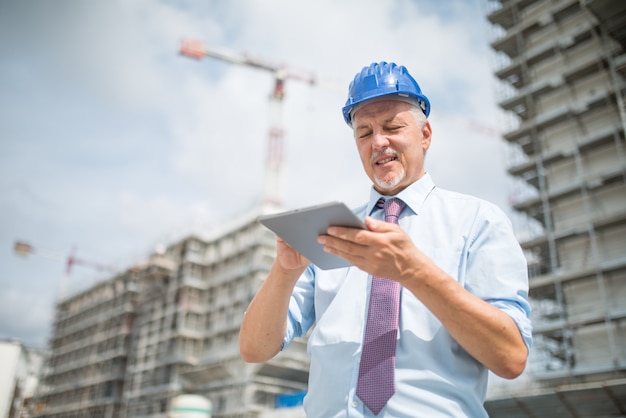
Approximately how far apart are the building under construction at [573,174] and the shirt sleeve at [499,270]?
67.3ft

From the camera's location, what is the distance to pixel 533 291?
24.9m

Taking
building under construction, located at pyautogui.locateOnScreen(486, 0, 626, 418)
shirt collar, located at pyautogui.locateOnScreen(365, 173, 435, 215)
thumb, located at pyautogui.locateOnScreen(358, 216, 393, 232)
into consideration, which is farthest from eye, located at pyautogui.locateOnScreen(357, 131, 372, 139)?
building under construction, located at pyautogui.locateOnScreen(486, 0, 626, 418)

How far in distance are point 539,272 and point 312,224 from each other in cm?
2818

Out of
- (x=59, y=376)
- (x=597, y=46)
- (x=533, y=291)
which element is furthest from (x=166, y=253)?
(x=597, y=46)

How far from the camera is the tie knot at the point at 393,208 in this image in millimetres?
1765

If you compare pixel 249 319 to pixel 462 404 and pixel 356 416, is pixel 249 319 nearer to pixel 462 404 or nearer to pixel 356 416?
pixel 356 416

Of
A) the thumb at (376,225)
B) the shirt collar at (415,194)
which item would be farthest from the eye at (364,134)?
the thumb at (376,225)

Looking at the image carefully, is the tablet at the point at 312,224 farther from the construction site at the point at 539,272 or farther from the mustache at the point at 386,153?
the construction site at the point at 539,272

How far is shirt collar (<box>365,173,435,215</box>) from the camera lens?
1.79 metres

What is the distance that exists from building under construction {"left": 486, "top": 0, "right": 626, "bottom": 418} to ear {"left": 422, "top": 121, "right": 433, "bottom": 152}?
→ 20381 mm

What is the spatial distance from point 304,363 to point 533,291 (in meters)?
17.8

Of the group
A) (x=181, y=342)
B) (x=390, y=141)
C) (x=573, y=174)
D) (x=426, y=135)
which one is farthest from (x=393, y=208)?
(x=181, y=342)

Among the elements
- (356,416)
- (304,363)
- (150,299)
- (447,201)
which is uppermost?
(150,299)

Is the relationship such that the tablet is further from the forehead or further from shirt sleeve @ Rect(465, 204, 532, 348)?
the forehead
